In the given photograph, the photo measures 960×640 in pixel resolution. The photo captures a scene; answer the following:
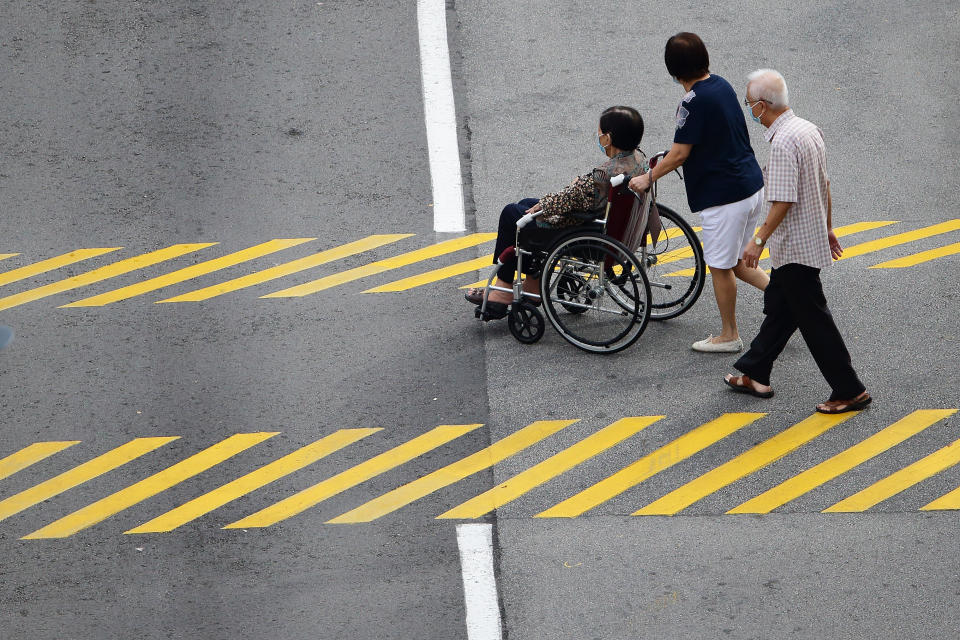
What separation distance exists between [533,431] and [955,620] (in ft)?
8.65

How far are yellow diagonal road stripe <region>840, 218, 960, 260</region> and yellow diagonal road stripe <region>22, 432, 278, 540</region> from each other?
4.66 metres

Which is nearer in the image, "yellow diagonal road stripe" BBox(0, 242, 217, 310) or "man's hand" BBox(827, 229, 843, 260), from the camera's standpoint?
"man's hand" BBox(827, 229, 843, 260)

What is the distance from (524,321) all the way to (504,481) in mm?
1521

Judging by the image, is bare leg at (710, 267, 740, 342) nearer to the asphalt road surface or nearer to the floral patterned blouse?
the asphalt road surface

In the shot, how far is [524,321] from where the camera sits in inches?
327

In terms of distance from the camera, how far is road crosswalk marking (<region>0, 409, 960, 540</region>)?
6.89m

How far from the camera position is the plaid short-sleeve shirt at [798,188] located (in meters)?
7.00

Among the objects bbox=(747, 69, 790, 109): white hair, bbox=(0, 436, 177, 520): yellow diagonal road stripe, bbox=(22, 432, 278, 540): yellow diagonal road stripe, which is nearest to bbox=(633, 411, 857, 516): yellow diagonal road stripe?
bbox=(747, 69, 790, 109): white hair

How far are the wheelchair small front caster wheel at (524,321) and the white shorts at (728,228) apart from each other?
1.22 metres

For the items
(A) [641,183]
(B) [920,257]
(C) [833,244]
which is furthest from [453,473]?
(B) [920,257]

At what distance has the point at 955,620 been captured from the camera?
609 cm

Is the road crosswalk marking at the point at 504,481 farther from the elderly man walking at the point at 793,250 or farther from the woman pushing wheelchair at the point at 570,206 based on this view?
the woman pushing wheelchair at the point at 570,206

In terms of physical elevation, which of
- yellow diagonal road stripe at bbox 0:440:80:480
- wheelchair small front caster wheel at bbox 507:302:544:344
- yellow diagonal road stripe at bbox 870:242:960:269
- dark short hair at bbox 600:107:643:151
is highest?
dark short hair at bbox 600:107:643:151

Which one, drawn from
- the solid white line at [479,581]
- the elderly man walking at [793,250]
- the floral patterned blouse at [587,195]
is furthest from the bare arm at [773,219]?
the solid white line at [479,581]
